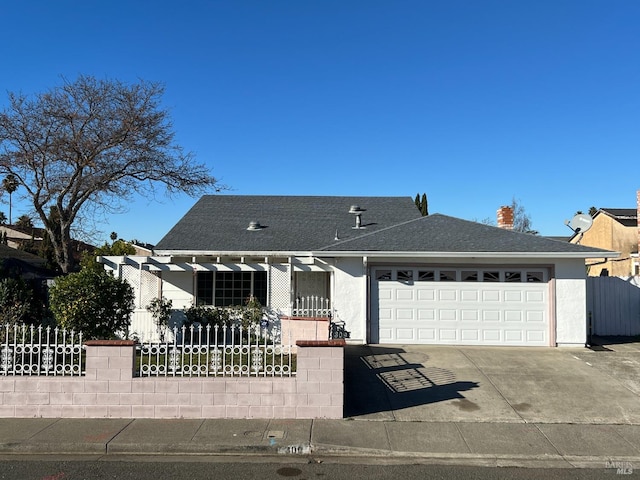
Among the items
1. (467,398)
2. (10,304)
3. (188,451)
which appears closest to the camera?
(188,451)

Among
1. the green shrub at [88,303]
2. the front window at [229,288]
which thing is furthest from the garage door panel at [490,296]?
the green shrub at [88,303]

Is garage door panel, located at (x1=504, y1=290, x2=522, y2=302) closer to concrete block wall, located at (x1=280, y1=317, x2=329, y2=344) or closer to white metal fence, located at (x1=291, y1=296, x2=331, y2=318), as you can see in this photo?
white metal fence, located at (x1=291, y1=296, x2=331, y2=318)

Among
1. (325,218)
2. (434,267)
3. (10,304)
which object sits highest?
(325,218)

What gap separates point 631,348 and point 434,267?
5365 millimetres

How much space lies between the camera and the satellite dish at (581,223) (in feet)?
53.2

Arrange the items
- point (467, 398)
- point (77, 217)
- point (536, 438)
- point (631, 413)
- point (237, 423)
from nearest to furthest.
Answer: point (536, 438), point (237, 423), point (631, 413), point (467, 398), point (77, 217)

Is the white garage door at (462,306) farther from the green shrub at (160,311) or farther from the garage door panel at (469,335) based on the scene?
the green shrub at (160,311)

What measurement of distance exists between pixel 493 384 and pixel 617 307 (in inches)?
292

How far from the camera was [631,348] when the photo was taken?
38.0 feet

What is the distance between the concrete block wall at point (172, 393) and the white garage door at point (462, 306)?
5.19 meters

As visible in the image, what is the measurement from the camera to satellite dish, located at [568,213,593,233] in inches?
639

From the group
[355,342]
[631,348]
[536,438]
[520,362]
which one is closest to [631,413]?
[536,438]

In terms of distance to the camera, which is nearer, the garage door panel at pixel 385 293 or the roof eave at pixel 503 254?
the roof eave at pixel 503 254

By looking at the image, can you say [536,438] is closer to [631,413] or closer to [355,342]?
[631,413]
